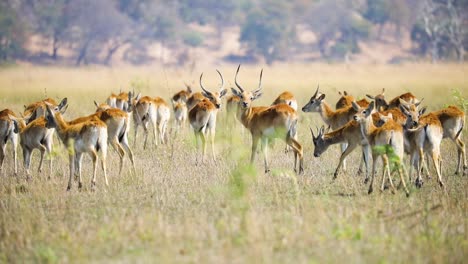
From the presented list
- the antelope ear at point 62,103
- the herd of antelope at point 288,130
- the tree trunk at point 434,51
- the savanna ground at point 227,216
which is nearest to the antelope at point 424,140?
the herd of antelope at point 288,130

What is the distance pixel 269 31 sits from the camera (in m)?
62.9

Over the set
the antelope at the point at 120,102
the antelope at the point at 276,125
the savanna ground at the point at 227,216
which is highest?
the antelope at the point at 120,102

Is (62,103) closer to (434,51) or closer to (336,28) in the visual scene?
(434,51)

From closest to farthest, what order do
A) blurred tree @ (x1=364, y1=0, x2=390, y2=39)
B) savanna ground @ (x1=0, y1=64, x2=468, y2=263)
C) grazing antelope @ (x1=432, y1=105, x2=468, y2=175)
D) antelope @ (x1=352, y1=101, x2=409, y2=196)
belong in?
savanna ground @ (x1=0, y1=64, x2=468, y2=263)
antelope @ (x1=352, y1=101, x2=409, y2=196)
grazing antelope @ (x1=432, y1=105, x2=468, y2=175)
blurred tree @ (x1=364, y1=0, x2=390, y2=39)

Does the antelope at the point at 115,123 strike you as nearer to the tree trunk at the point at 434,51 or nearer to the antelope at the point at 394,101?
the antelope at the point at 394,101

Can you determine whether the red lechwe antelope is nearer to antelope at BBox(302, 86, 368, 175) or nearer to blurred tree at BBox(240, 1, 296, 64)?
antelope at BBox(302, 86, 368, 175)

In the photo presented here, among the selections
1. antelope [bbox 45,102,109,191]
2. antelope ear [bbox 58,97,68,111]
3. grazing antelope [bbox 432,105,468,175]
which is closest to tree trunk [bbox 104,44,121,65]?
antelope ear [bbox 58,97,68,111]

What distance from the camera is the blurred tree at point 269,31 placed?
204 ft

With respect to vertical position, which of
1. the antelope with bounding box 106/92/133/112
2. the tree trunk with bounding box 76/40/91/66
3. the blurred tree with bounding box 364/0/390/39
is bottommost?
the antelope with bounding box 106/92/133/112

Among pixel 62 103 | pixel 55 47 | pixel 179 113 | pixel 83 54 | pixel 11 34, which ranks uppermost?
pixel 11 34

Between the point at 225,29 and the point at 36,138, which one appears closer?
the point at 36,138

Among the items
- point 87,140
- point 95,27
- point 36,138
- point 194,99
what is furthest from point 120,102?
point 95,27

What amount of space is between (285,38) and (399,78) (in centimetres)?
2673

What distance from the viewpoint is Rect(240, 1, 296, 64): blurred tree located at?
62.0m
